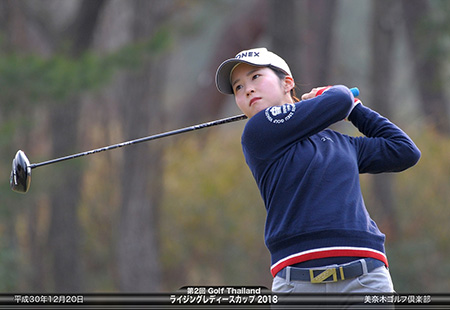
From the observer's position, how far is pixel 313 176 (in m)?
2.48

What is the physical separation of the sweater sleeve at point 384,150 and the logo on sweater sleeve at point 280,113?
31cm

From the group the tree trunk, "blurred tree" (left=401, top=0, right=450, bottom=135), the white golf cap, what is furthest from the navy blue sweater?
"blurred tree" (left=401, top=0, right=450, bottom=135)

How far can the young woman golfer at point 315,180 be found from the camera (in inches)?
96.3

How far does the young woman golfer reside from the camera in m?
2.45

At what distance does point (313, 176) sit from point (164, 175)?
7675 millimetres

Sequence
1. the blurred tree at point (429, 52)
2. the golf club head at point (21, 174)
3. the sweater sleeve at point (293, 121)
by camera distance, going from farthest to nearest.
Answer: the blurred tree at point (429, 52), the golf club head at point (21, 174), the sweater sleeve at point (293, 121)

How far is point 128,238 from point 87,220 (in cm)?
105

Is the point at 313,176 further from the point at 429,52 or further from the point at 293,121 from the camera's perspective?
the point at 429,52

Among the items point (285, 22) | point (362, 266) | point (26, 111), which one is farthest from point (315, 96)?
point (26, 111)

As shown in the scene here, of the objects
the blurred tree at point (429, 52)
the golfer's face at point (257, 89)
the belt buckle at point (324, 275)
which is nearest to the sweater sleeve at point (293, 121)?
the golfer's face at point (257, 89)

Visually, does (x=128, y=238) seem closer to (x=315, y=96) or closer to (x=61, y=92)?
(x=61, y=92)

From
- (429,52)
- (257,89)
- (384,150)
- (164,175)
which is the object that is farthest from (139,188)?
(384,150)

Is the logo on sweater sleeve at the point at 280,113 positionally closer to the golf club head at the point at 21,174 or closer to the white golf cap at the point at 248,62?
the white golf cap at the point at 248,62

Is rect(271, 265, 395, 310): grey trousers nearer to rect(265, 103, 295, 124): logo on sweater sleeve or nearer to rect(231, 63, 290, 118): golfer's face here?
rect(265, 103, 295, 124): logo on sweater sleeve
